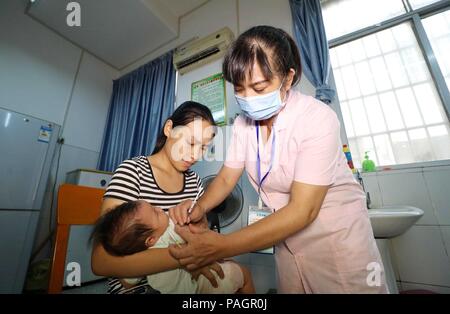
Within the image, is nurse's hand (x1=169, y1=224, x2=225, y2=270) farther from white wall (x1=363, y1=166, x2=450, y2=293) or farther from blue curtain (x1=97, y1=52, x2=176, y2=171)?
blue curtain (x1=97, y1=52, x2=176, y2=171)

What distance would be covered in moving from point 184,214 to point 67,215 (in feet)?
2.70

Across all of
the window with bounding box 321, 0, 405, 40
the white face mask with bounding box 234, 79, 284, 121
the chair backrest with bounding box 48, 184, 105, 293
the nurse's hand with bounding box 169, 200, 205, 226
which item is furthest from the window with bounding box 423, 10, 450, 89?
the chair backrest with bounding box 48, 184, 105, 293

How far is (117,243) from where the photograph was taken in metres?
0.66

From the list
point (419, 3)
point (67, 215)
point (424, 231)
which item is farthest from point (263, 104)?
point (419, 3)

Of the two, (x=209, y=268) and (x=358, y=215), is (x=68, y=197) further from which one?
(x=358, y=215)

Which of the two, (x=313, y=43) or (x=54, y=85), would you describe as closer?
(x=313, y=43)

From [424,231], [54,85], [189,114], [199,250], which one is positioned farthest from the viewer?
[54,85]

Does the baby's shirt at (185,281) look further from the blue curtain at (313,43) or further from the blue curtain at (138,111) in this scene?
the blue curtain at (138,111)

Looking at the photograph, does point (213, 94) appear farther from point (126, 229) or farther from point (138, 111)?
point (126, 229)

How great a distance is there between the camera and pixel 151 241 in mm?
720

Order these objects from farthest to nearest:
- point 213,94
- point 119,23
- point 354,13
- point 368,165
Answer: point 119,23 < point 213,94 < point 354,13 < point 368,165

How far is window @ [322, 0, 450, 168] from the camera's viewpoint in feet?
5.47
